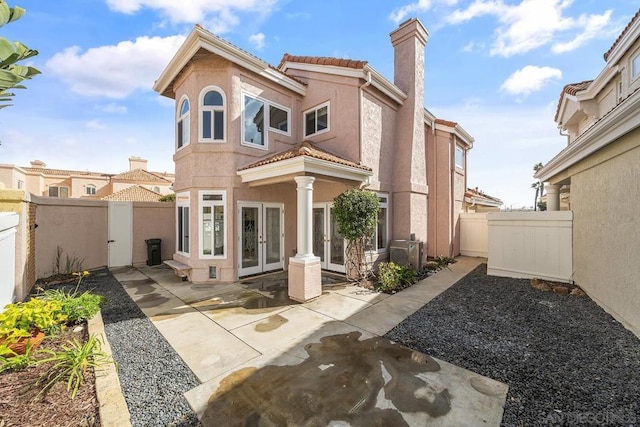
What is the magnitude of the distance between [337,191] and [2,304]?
8.73 metres

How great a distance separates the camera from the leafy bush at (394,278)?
8273mm

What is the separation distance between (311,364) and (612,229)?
7.33 metres

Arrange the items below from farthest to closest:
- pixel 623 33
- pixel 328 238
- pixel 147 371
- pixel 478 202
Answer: pixel 478 202
pixel 328 238
pixel 623 33
pixel 147 371

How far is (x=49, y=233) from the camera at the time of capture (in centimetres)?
968

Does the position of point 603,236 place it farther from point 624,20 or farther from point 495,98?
point 624,20

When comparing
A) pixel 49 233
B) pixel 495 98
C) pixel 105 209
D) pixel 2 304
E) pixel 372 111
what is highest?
pixel 495 98

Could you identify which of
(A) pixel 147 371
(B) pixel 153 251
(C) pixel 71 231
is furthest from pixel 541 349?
(C) pixel 71 231

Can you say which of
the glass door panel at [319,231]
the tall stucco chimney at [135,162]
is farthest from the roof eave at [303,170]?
the tall stucco chimney at [135,162]

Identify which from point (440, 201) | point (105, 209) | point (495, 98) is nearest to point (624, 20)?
point (495, 98)

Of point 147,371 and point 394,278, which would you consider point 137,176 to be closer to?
point 394,278

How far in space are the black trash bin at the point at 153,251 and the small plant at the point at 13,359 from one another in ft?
28.2

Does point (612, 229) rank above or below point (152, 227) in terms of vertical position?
above

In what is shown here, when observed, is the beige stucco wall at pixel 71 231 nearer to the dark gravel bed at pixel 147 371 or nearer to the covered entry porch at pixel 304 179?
the dark gravel bed at pixel 147 371

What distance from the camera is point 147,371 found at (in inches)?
157
